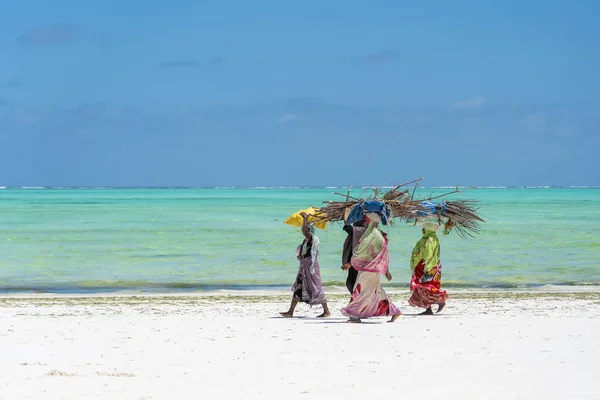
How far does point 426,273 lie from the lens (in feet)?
43.4

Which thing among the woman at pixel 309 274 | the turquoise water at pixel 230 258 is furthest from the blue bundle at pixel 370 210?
the turquoise water at pixel 230 258

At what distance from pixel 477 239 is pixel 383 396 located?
29.2 m

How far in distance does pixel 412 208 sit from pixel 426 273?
3.73ft

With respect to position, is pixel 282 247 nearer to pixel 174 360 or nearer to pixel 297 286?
pixel 297 286

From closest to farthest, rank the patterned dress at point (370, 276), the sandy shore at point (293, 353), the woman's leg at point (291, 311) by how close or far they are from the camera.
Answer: the sandy shore at point (293, 353), the patterned dress at point (370, 276), the woman's leg at point (291, 311)

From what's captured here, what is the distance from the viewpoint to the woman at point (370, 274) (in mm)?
11796

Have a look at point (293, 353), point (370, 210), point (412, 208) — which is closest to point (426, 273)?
point (412, 208)

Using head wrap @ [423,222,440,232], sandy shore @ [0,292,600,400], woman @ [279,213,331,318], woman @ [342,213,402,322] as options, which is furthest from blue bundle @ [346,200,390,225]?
sandy shore @ [0,292,600,400]

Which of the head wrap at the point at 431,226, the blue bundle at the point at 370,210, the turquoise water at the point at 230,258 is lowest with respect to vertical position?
the turquoise water at the point at 230,258

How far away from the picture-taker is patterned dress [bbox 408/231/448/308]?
1312 cm

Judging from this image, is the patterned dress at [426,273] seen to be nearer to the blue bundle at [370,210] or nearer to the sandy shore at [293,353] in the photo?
the sandy shore at [293,353]

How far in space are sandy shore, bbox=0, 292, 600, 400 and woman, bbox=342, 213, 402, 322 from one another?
0.70ft

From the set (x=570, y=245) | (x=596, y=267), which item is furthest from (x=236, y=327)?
(x=570, y=245)

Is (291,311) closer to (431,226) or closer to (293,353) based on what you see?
(431,226)
